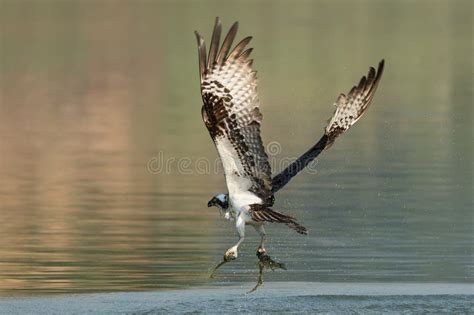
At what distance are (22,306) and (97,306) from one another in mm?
715

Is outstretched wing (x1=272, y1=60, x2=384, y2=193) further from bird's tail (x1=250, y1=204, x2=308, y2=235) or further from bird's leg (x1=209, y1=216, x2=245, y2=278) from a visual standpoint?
bird's leg (x1=209, y1=216, x2=245, y2=278)

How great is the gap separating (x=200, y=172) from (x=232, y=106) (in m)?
11.3

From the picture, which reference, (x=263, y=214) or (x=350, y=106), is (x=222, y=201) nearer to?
(x=263, y=214)

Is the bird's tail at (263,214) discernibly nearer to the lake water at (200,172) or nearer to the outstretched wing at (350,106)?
the lake water at (200,172)

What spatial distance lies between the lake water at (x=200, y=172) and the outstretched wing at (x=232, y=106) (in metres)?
1.98

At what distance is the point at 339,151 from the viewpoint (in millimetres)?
26938

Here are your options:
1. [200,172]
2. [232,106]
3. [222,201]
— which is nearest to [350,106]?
[222,201]

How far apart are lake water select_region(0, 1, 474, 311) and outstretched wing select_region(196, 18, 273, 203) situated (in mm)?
1985

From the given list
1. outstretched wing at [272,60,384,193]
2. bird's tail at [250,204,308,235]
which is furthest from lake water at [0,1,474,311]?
outstretched wing at [272,60,384,193]

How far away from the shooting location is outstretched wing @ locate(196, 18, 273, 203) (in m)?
13.4

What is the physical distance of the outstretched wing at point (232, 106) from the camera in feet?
44.1

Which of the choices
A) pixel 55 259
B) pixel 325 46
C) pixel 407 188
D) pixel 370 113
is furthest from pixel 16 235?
pixel 325 46

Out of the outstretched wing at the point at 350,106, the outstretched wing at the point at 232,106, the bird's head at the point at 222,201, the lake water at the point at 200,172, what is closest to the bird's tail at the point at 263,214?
the bird's head at the point at 222,201

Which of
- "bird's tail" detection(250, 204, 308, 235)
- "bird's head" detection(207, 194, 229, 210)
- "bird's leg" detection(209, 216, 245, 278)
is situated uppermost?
"bird's head" detection(207, 194, 229, 210)
